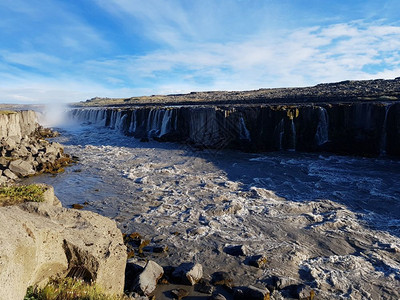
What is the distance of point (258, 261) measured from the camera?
8.41m

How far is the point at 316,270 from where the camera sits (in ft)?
26.8

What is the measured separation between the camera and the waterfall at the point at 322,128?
2578cm

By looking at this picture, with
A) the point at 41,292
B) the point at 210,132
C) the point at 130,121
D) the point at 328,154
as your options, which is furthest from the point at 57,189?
the point at 130,121

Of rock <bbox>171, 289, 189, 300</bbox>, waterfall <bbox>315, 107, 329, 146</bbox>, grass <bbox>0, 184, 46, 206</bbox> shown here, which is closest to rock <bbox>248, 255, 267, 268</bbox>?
rock <bbox>171, 289, 189, 300</bbox>

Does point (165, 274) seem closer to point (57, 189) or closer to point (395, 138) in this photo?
point (57, 189)

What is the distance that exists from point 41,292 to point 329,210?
→ 38.0 ft

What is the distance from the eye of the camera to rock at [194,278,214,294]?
7203 millimetres

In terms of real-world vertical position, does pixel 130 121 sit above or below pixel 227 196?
above

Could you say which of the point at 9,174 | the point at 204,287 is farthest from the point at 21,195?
the point at 9,174

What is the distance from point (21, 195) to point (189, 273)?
6192 mm

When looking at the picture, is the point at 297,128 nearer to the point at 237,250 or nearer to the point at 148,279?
the point at 237,250

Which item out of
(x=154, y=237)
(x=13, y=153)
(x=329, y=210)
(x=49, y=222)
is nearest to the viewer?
(x=49, y=222)

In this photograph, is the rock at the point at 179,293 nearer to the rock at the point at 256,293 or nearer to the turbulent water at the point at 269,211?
the turbulent water at the point at 269,211

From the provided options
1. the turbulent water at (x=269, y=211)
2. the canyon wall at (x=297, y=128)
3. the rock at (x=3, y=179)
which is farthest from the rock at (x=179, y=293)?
the canyon wall at (x=297, y=128)
